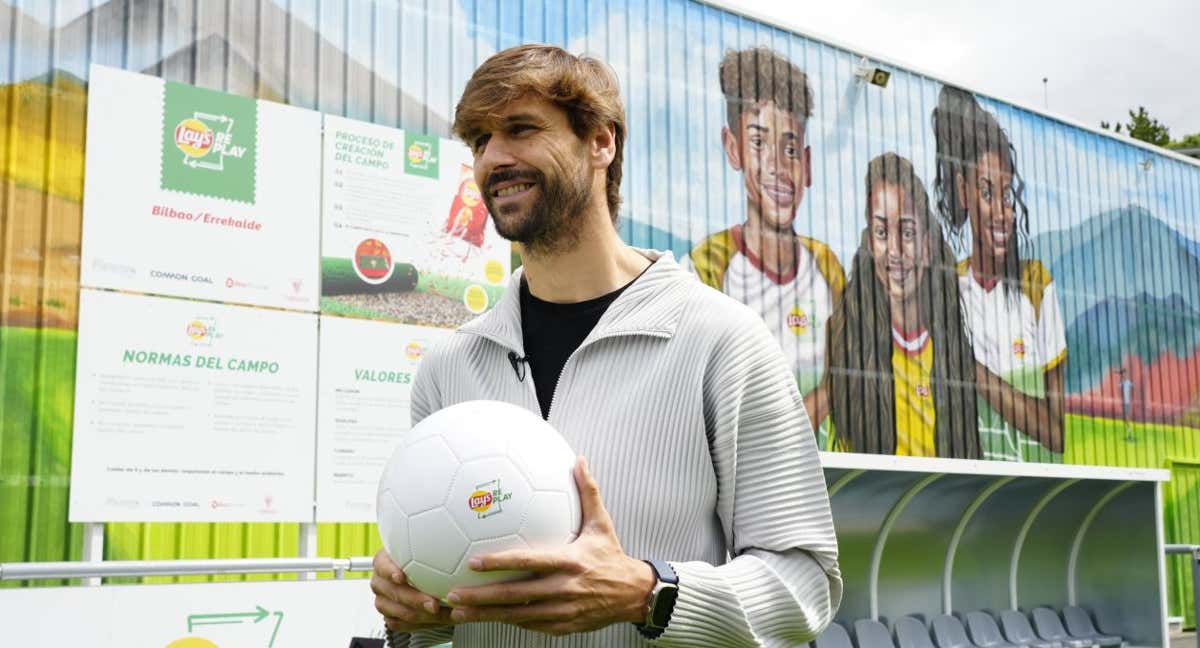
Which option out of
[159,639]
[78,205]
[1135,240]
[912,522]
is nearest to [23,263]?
[78,205]

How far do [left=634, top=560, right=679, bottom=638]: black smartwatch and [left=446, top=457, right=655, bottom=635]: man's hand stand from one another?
15mm

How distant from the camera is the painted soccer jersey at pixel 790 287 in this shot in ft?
42.6

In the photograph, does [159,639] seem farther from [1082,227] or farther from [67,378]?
[1082,227]

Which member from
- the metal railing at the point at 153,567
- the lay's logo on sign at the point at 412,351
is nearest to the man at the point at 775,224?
the lay's logo on sign at the point at 412,351

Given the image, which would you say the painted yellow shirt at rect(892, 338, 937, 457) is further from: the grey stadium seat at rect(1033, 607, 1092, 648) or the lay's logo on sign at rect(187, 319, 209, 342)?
the lay's logo on sign at rect(187, 319, 209, 342)

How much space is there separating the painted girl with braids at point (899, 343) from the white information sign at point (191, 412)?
641 cm

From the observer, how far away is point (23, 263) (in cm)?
831

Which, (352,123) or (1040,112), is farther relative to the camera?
(1040,112)

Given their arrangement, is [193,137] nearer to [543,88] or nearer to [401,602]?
[543,88]

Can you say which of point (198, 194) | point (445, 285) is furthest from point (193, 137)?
point (445, 285)

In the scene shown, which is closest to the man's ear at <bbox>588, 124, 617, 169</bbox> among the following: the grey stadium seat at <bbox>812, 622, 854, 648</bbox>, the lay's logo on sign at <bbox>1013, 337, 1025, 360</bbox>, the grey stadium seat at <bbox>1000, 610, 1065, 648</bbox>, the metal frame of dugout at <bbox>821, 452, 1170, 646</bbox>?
the metal frame of dugout at <bbox>821, 452, 1170, 646</bbox>

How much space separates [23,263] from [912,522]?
6.35 meters

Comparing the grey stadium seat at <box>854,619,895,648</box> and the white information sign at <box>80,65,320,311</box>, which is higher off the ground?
the white information sign at <box>80,65,320,311</box>

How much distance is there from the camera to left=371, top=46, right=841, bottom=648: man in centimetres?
201
